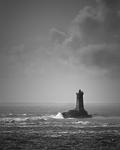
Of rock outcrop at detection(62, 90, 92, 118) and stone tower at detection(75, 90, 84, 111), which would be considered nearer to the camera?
rock outcrop at detection(62, 90, 92, 118)

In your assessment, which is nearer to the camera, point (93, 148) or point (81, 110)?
point (93, 148)

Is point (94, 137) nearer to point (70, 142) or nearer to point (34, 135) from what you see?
point (70, 142)

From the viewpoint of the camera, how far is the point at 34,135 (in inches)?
2557

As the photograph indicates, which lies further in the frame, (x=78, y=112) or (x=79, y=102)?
(x=79, y=102)

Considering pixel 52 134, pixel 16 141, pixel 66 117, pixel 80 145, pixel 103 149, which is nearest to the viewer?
pixel 103 149

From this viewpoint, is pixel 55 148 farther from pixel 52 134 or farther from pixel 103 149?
pixel 52 134

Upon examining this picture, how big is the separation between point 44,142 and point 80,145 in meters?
6.34

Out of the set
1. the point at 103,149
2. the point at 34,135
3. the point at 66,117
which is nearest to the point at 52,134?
the point at 34,135

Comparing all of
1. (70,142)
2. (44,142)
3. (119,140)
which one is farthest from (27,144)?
(119,140)

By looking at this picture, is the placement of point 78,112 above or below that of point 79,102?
below

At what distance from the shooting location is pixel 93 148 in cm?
5094

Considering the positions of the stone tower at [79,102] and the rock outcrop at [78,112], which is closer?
the rock outcrop at [78,112]

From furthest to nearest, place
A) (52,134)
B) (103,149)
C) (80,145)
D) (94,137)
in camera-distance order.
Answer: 1. (52,134)
2. (94,137)
3. (80,145)
4. (103,149)

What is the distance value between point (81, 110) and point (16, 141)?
6693 cm
